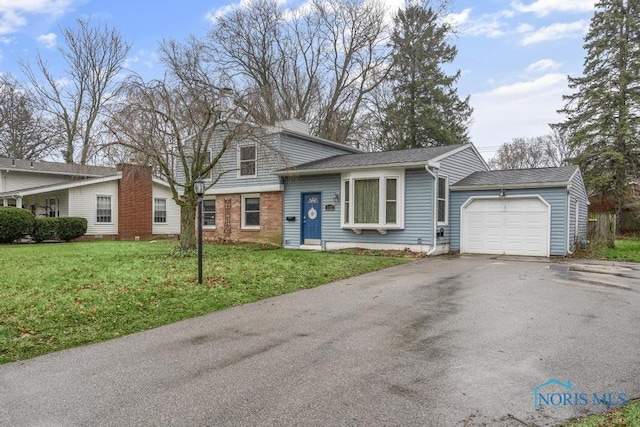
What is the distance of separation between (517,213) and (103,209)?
19128mm

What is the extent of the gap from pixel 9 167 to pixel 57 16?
10496 mm

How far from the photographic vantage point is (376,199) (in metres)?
13.8

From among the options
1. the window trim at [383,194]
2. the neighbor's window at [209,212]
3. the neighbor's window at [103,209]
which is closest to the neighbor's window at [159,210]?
the neighbor's window at [103,209]

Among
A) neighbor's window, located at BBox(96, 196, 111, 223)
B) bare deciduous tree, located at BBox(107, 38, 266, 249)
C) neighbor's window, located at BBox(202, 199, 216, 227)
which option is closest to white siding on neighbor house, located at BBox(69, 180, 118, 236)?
neighbor's window, located at BBox(96, 196, 111, 223)

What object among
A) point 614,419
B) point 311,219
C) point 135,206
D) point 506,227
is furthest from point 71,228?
point 614,419

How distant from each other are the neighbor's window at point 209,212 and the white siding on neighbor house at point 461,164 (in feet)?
32.8

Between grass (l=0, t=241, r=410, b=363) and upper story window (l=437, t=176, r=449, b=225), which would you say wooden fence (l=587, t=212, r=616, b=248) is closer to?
upper story window (l=437, t=176, r=449, b=225)

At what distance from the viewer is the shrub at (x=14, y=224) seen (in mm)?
17219

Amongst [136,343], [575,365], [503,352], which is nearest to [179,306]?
[136,343]

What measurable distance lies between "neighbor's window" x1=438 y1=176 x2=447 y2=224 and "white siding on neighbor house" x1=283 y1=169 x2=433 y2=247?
874mm

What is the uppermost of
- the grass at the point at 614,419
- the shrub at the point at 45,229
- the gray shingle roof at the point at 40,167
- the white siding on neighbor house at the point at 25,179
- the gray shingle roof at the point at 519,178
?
the gray shingle roof at the point at 40,167

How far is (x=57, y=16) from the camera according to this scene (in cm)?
2611

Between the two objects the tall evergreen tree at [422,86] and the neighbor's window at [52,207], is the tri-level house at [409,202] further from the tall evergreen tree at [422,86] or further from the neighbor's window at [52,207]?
the tall evergreen tree at [422,86]

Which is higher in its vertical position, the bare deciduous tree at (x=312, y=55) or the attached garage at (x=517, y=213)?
the bare deciduous tree at (x=312, y=55)
